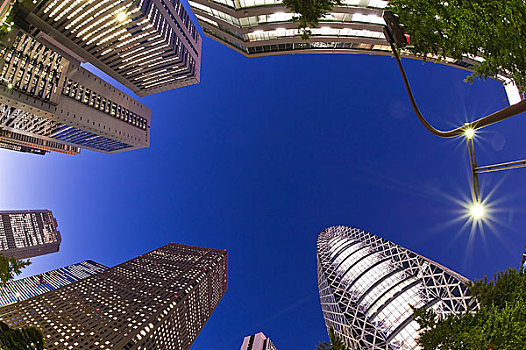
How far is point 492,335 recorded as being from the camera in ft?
31.7

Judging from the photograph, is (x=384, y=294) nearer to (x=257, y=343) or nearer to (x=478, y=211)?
(x=478, y=211)

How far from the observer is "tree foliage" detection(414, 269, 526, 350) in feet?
30.8

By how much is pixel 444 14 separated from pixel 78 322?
4586 inches

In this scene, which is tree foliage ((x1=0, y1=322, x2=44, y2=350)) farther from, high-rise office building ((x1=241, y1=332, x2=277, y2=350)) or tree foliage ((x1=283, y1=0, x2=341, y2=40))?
high-rise office building ((x1=241, y1=332, x2=277, y2=350))

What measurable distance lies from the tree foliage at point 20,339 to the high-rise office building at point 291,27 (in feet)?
101

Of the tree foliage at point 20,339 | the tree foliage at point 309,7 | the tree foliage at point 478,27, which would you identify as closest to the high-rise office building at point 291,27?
the tree foliage at point 309,7

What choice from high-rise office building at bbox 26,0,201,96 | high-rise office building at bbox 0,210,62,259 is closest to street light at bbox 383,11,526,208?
high-rise office building at bbox 26,0,201,96

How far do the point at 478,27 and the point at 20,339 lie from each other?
32023 mm

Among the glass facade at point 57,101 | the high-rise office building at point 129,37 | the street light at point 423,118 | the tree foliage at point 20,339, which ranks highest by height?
the high-rise office building at point 129,37

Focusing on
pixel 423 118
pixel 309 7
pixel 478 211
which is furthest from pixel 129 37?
pixel 478 211

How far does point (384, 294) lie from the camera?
122 ft

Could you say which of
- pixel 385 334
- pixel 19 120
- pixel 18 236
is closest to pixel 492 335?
pixel 385 334

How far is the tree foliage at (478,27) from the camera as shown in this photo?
29.2 ft

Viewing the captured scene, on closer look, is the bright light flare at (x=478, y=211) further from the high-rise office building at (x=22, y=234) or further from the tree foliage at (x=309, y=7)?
the high-rise office building at (x=22, y=234)
